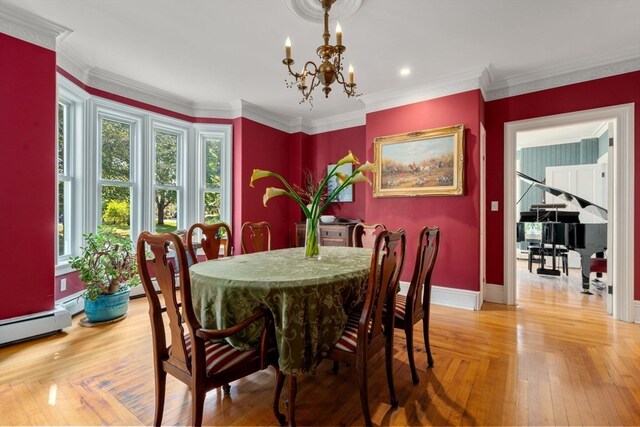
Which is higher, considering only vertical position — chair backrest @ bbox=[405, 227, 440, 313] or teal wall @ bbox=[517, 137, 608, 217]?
teal wall @ bbox=[517, 137, 608, 217]

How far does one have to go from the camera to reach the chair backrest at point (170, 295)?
1.32m

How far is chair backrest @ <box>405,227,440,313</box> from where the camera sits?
197 centimetres

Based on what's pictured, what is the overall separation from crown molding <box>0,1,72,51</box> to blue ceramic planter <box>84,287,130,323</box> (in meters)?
2.31

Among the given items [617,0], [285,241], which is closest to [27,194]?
[285,241]

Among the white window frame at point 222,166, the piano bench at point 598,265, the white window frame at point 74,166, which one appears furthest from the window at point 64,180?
the piano bench at point 598,265

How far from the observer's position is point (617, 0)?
2289 mm

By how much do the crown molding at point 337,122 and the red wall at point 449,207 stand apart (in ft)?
2.95

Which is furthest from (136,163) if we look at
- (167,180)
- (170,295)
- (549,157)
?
(549,157)

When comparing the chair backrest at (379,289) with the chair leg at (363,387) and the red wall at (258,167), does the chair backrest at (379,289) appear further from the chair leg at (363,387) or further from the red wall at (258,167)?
the red wall at (258,167)

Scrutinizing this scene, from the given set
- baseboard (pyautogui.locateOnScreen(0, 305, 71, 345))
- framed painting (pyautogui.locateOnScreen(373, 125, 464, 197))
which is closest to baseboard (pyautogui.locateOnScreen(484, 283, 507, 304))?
framed painting (pyautogui.locateOnScreen(373, 125, 464, 197))

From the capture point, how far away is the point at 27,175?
2.57 metres

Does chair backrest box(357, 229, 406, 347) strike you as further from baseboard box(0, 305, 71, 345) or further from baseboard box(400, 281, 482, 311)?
baseboard box(0, 305, 71, 345)

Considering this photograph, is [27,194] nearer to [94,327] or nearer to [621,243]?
[94,327]

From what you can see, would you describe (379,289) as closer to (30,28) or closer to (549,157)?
(30,28)
